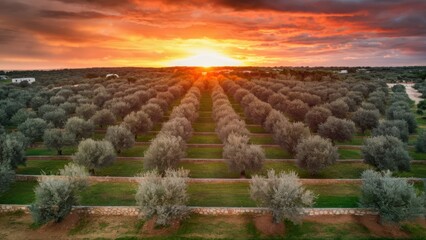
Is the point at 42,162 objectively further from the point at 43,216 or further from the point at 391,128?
the point at 391,128

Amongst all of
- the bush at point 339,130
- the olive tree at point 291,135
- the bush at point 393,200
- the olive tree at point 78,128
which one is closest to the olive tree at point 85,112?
the olive tree at point 78,128

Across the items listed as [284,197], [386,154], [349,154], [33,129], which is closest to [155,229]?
[284,197]

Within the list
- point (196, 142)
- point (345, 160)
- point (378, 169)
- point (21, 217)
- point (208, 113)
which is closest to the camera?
point (21, 217)

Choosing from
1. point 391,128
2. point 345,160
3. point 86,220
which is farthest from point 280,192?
point 391,128

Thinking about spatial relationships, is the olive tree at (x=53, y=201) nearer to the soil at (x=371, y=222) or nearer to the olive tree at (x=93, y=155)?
the olive tree at (x=93, y=155)

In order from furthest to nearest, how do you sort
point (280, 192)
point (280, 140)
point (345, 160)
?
point (280, 140) → point (345, 160) → point (280, 192)

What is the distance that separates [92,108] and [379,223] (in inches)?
2523

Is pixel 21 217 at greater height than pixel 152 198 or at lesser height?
lesser

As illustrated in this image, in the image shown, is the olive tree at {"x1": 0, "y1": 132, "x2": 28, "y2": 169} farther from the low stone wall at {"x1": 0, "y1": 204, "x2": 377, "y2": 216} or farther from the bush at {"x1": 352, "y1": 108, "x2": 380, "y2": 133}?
the bush at {"x1": 352, "y1": 108, "x2": 380, "y2": 133}

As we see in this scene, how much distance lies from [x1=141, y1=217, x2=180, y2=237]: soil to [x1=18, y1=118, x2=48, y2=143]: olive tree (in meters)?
36.7

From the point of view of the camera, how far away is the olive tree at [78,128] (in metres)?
56.4

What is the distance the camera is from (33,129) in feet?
184

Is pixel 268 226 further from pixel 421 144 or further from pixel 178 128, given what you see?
pixel 421 144

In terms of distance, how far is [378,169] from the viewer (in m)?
42.3
